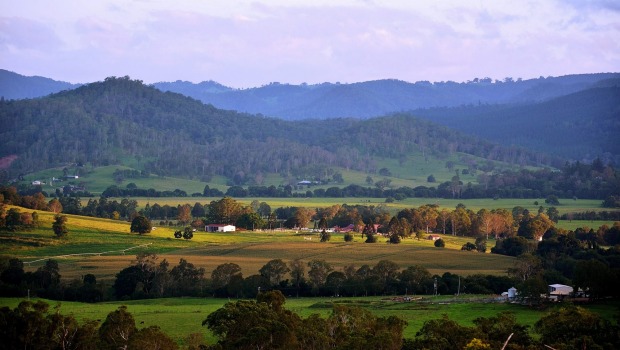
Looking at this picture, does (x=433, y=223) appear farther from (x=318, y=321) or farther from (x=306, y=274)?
(x=318, y=321)

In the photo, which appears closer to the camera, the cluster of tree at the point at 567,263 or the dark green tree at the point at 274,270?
the cluster of tree at the point at 567,263

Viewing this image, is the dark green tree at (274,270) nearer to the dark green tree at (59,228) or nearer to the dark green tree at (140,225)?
the dark green tree at (59,228)

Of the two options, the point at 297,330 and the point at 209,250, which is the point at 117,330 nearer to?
the point at 297,330

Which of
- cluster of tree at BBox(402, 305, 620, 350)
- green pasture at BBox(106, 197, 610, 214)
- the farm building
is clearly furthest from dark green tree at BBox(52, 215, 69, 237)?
cluster of tree at BBox(402, 305, 620, 350)

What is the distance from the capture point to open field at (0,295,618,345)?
5269 cm

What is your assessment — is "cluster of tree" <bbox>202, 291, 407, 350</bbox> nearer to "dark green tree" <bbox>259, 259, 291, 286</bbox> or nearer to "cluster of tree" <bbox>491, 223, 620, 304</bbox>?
"cluster of tree" <bbox>491, 223, 620, 304</bbox>

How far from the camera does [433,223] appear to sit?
123 meters

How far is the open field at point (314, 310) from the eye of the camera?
52688mm

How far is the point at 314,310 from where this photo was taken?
2351 inches

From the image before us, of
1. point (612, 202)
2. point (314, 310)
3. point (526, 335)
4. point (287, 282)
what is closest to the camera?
point (526, 335)

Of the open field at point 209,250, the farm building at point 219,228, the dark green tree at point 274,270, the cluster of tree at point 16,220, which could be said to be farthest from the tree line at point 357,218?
the dark green tree at point 274,270

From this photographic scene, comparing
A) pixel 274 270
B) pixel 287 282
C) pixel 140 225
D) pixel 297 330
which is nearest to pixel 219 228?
pixel 140 225

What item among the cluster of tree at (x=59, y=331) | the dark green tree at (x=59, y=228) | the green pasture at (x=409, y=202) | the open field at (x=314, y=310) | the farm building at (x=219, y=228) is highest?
the green pasture at (x=409, y=202)

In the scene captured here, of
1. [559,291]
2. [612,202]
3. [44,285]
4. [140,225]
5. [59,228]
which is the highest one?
[612,202]
